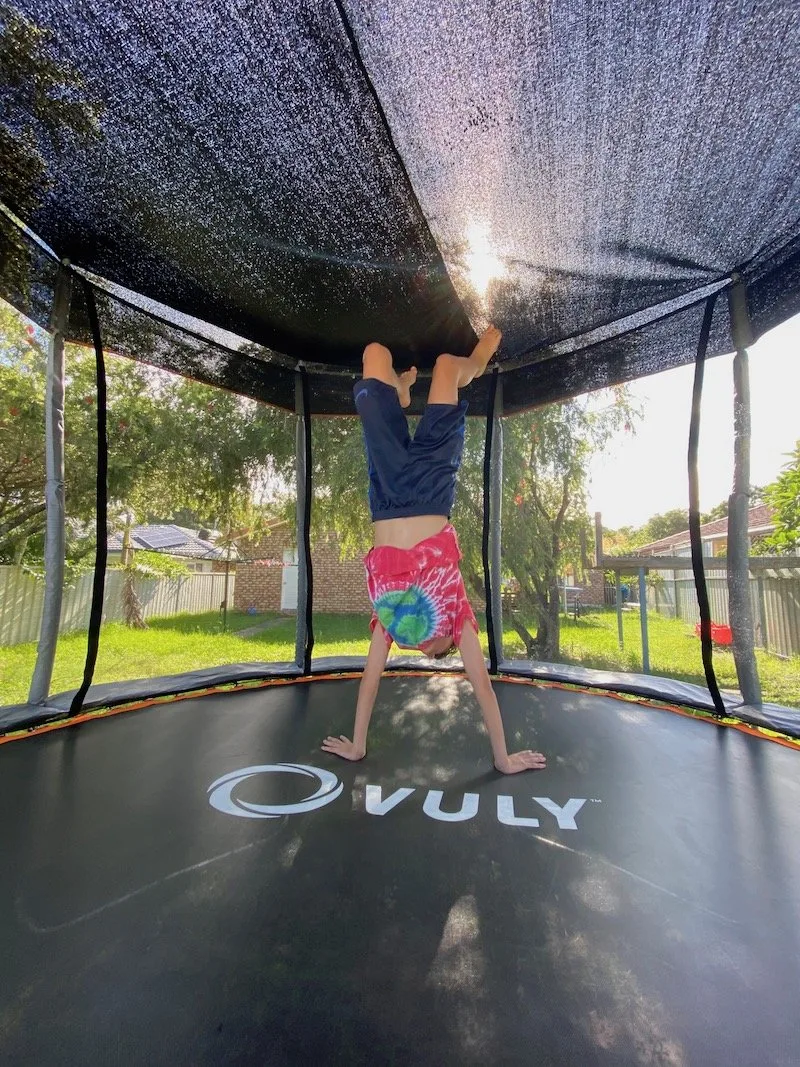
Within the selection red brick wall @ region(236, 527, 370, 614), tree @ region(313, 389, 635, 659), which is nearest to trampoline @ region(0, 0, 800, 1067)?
tree @ region(313, 389, 635, 659)

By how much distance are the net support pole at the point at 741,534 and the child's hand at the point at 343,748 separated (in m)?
1.42

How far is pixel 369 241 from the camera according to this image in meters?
1.75

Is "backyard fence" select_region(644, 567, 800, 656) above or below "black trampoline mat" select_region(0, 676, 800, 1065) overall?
above

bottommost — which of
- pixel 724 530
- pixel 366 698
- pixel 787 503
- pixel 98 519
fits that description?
pixel 366 698

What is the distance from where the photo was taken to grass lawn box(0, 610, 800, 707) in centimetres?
368

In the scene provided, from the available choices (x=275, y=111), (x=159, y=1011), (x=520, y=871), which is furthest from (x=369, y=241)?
(x=159, y=1011)

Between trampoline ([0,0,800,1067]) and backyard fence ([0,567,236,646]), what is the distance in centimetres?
184

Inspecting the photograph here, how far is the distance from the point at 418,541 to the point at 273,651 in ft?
14.5

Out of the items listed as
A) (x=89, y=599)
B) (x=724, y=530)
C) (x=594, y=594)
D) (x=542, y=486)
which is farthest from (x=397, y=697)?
(x=594, y=594)

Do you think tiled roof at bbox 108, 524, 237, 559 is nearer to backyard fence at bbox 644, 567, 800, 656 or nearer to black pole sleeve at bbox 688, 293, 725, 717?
backyard fence at bbox 644, 567, 800, 656

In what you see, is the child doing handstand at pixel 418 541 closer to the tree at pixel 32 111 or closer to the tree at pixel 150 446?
the tree at pixel 32 111

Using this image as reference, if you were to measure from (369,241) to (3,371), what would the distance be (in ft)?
11.3

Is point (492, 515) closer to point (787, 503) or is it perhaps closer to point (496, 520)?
point (496, 520)

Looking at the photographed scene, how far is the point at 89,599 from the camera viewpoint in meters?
5.94
